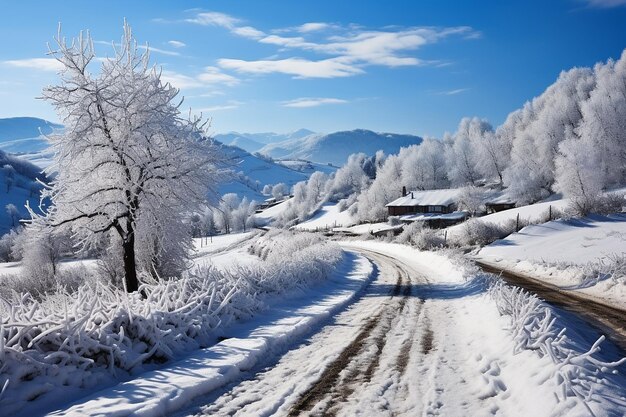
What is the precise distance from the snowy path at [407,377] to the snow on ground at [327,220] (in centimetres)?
8672

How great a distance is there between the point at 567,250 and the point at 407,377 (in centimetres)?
2665

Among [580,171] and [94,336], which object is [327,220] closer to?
[580,171]

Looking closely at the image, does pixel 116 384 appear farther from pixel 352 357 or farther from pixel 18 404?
pixel 352 357

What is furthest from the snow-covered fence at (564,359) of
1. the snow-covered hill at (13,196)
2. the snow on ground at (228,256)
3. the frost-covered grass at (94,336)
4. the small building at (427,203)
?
Result: the snow-covered hill at (13,196)

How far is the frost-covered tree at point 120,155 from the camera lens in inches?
584

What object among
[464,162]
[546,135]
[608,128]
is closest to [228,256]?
[608,128]

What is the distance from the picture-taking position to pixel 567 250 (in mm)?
28188

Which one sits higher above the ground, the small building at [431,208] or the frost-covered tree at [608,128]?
the frost-covered tree at [608,128]

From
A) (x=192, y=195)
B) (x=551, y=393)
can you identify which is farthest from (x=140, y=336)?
(x=192, y=195)

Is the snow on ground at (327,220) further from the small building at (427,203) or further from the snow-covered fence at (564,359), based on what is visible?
the snow-covered fence at (564,359)

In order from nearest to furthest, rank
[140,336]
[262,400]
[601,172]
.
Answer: [262,400], [140,336], [601,172]

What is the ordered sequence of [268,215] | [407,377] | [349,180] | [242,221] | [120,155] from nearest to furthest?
[407,377], [120,155], [242,221], [349,180], [268,215]

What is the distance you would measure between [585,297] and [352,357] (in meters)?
11.5

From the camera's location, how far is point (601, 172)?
2185 inches
